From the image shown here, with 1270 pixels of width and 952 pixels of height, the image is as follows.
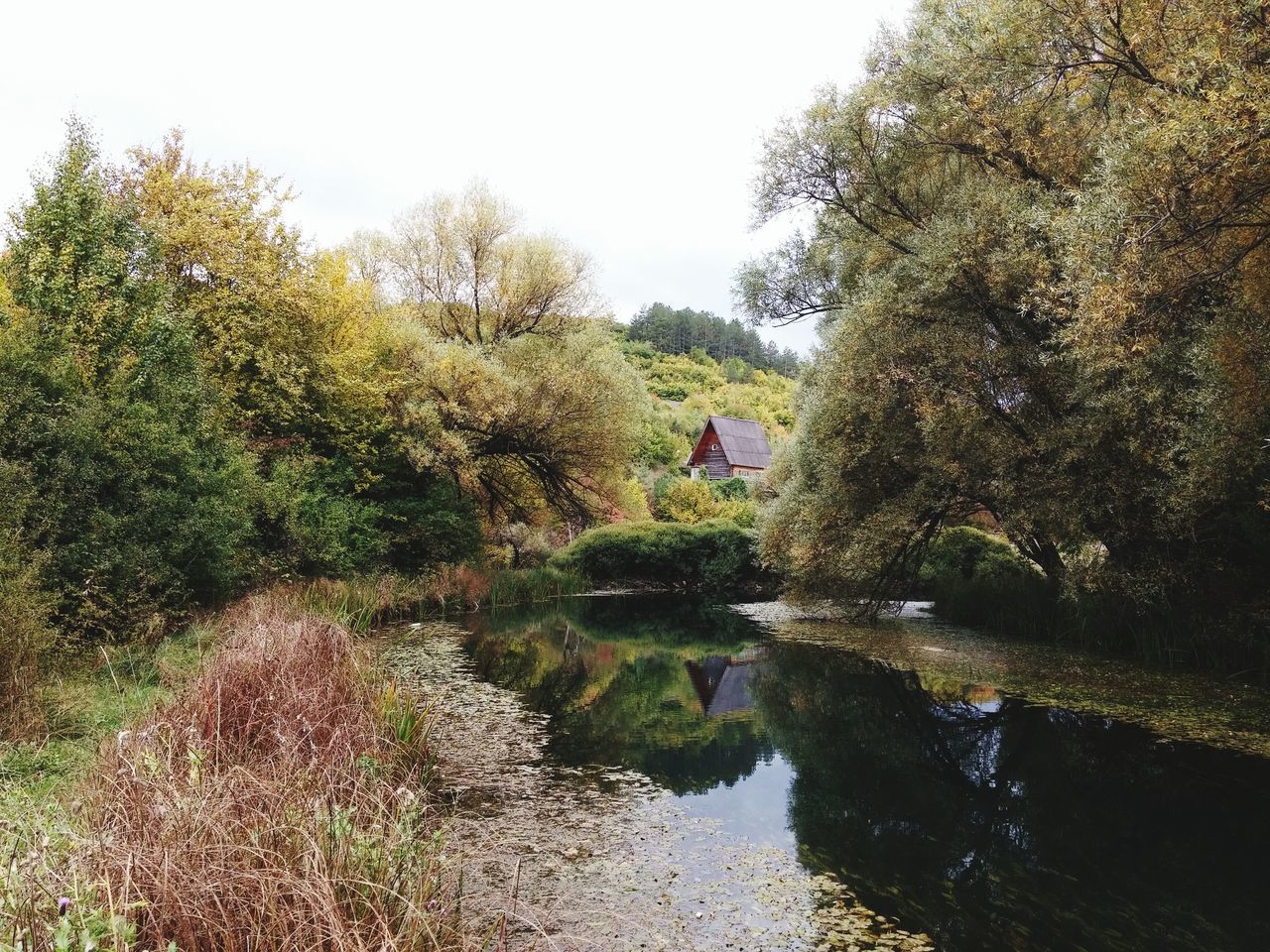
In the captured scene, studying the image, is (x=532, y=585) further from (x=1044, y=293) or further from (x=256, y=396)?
(x=1044, y=293)

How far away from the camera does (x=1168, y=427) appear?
9555mm

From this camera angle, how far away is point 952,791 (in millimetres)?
6996

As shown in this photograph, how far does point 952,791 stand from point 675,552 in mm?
20154

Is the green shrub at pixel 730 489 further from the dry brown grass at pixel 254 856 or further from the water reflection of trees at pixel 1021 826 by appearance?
the dry brown grass at pixel 254 856

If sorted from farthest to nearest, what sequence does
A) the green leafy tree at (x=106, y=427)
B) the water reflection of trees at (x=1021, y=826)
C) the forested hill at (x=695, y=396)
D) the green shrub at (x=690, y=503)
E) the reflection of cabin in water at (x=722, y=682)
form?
the forested hill at (x=695, y=396) < the green shrub at (x=690, y=503) < the reflection of cabin in water at (x=722, y=682) < the green leafy tree at (x=106, y=427) < the water reflection of trees at (x=1021, y=826)

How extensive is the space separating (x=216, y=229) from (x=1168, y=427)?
17.2 metres

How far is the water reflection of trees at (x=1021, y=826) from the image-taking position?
15.0 ft

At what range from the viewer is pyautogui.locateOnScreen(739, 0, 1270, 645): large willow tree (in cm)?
743

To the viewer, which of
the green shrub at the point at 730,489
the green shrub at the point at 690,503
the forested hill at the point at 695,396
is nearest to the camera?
the green shrub at the point at 690,503

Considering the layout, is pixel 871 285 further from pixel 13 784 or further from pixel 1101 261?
pixel 13 784

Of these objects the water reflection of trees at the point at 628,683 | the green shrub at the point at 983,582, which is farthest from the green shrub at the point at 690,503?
the green shrub at the point at 983,582

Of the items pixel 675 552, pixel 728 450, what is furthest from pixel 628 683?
pixel 728 450

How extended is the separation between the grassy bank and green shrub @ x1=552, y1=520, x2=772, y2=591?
70.4ft

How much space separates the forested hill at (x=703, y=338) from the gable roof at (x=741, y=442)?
33524 mm
